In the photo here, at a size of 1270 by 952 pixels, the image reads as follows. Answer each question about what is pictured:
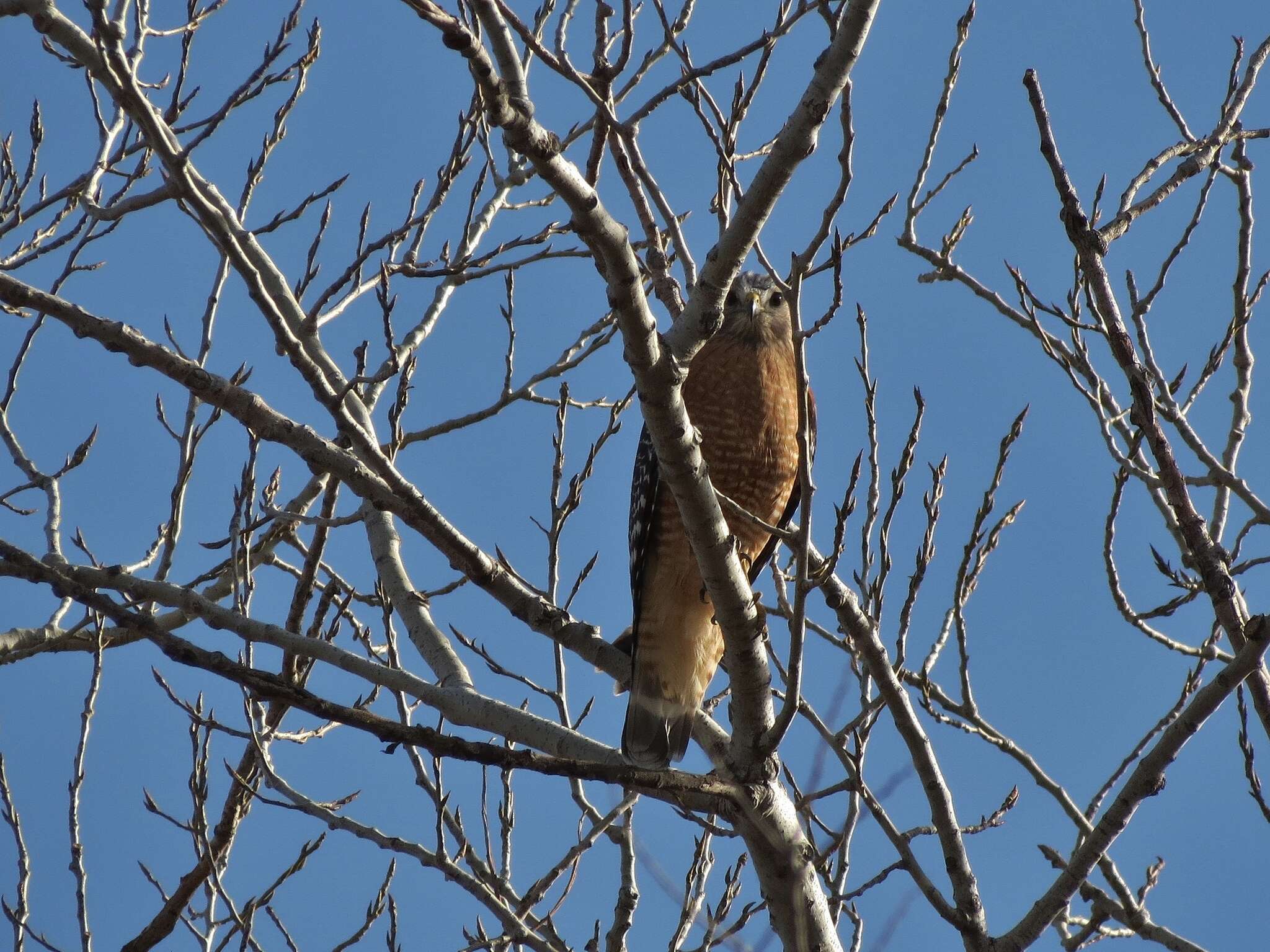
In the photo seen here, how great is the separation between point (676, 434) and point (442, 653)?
1502 millimetres

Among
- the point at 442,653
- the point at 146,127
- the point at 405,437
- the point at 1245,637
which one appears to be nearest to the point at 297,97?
the point at 405,437

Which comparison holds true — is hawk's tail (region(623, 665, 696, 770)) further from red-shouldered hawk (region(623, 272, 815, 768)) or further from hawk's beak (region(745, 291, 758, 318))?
hawk's beak (region(745, 291, 758, 318))

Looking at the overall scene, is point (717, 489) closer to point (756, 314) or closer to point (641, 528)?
point (641, 528)

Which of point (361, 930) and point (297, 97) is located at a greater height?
point (297, 97)

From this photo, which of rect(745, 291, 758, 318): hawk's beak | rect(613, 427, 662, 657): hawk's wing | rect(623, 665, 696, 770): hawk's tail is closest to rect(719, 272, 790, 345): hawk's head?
rect(745, 291, 758, 318): hawk's beak

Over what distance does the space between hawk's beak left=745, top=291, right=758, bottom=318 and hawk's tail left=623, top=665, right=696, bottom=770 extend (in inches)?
80.9

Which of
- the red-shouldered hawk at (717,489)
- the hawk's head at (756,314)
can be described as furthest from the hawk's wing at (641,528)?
the hawk's head at (756,314)

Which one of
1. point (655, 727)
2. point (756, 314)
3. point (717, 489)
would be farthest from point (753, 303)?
point (655, 727)

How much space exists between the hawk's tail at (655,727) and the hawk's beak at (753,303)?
6.74ft

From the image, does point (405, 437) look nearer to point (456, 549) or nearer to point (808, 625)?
point (456, 549)

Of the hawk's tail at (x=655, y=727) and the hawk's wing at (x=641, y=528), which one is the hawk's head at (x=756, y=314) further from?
the hawk's tail at (x=655, y=727)

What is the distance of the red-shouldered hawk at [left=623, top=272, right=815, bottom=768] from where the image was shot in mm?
4980

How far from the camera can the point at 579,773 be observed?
2.94 meters

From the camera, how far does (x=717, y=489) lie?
5.34 metres
